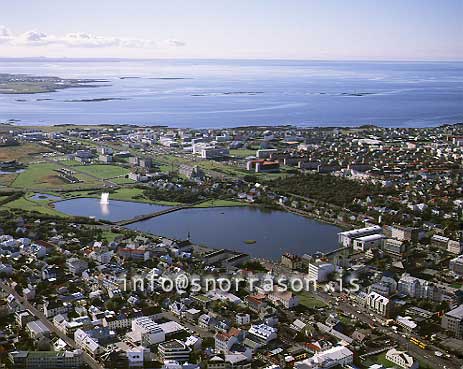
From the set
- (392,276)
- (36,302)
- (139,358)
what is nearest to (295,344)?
(139,358)

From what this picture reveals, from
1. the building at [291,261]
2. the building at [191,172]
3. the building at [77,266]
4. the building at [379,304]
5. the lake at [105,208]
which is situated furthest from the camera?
the building at [191,172]

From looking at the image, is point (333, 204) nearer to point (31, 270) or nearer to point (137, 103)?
point (31, 270)

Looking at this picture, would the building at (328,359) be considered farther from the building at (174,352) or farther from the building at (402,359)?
the building at (174,352)

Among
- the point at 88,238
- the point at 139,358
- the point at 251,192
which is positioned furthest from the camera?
the point at 251,192

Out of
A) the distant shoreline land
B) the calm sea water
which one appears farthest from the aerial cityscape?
the distant shoreline land

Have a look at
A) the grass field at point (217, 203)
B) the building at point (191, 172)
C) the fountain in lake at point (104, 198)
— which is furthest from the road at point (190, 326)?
the building at point (191, 172)

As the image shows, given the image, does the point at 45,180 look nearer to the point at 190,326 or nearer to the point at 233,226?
the point at 233,226

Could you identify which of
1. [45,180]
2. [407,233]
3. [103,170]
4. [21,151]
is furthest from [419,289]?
[21,151]
